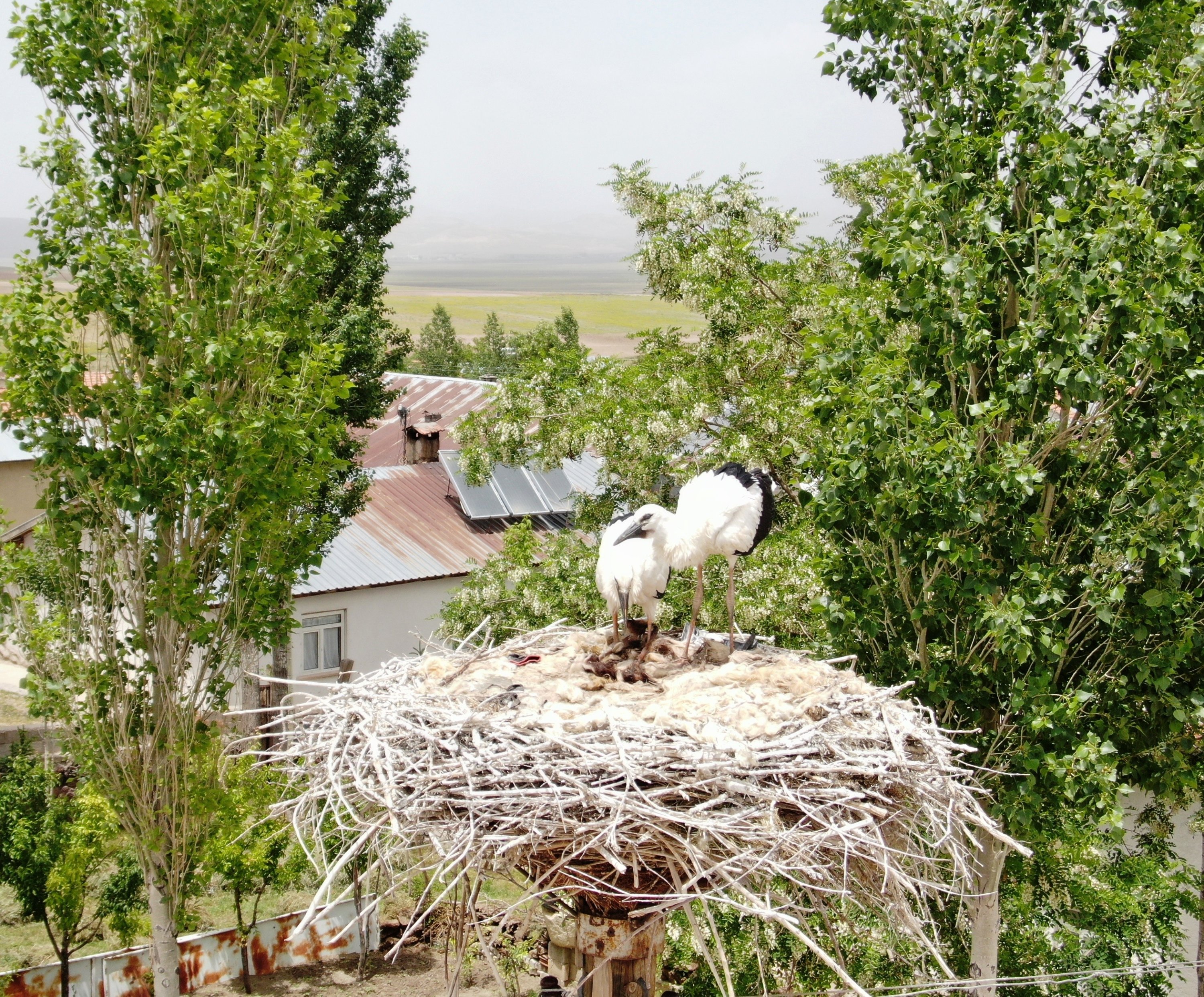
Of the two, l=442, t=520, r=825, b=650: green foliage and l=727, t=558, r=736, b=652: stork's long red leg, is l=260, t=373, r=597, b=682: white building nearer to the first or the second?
l=442, t=520, r=825, b=650: green foliage

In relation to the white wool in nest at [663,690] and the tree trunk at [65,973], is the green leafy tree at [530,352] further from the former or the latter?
the tree trunk at [65,973]

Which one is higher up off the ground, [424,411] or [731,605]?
[424,411]

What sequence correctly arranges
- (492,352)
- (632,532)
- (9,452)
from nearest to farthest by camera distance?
(632,532) → (9,452) → (492,352)

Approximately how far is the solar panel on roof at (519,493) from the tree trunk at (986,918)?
16.3 meters

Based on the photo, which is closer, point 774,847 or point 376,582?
point 774,847

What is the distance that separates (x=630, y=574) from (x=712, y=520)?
1.92 ft

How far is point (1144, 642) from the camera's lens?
24.0 ft

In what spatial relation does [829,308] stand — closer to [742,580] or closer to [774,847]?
[742,580]

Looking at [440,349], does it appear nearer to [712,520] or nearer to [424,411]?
[424,411]

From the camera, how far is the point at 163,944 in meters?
9.63

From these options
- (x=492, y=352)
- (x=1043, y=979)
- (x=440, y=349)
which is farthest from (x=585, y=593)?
(x=440, y=349)

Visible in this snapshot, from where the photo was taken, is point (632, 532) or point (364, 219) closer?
point (632, 532)

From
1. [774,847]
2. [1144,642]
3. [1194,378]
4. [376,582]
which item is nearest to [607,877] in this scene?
[774,847]

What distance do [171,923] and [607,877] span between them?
5733 millimetres
